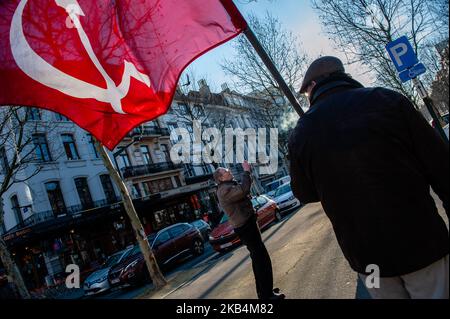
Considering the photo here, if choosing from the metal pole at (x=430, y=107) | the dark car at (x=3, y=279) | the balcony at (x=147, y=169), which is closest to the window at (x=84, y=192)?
the balcony at (x=147, y=169)

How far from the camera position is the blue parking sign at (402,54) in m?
8.19

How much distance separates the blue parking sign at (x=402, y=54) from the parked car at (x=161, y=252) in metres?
10.1

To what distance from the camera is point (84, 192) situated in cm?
2786

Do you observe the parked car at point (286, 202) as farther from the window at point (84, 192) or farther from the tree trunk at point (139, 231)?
the window at point (84, 192)

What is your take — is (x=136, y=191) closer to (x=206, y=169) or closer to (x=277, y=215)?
(x=206, y=169)

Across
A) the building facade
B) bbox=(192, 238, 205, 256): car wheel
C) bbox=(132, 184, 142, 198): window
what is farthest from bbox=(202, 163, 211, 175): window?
bbox=(192, 238, 205, 256): car wheel

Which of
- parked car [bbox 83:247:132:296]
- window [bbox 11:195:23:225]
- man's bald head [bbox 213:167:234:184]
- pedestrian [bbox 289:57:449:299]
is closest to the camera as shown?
pedestrian [bbox 289:57:449:299]

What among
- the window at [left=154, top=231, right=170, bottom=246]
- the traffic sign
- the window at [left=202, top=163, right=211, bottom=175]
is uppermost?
the window at [left=202, top=163, right=211, bottom=175]

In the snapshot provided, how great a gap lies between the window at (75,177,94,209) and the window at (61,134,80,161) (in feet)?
6.08

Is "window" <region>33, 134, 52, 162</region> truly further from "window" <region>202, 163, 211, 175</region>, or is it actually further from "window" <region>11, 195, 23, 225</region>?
"window" <region>202, 163, 211, 175</region>

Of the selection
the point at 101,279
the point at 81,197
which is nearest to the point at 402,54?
the point at 101,279

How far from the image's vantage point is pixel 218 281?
742 centimetres

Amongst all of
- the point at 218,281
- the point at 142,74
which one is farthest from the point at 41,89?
the point at 218,281

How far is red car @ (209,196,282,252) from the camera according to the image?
40.4 ft
